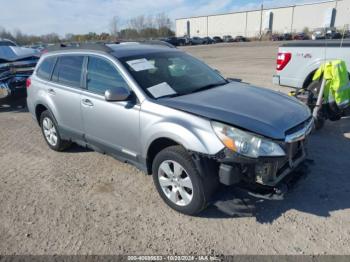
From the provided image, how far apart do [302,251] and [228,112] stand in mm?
1432

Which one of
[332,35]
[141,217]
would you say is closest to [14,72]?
[141,217]

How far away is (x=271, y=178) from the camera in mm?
2799

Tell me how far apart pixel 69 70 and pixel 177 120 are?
2.25 meters

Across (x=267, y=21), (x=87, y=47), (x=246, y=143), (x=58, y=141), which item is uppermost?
(x=267, y=21)

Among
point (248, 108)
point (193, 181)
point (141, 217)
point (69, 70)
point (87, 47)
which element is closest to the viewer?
point (193, 181)

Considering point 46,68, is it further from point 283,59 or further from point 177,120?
point 283,59

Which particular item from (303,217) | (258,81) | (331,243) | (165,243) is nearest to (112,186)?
(165,243)

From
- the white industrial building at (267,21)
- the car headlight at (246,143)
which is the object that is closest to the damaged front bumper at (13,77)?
the car headlight at (246,143)

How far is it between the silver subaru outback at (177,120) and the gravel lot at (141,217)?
0.34 meters

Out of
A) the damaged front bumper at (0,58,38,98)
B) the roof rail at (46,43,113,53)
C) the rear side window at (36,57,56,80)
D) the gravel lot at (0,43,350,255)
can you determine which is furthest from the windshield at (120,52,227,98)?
the damaged front bumper at (0,58,38,98)

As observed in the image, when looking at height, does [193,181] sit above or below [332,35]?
below

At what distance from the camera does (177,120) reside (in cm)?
296

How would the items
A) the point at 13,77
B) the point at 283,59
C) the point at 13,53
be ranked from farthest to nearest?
the point at 13,53 → the point at 13,77 → the point at 283,59

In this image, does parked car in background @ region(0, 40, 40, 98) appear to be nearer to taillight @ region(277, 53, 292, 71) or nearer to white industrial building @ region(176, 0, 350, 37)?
taillight @ region(277, 53, 292, 71)
